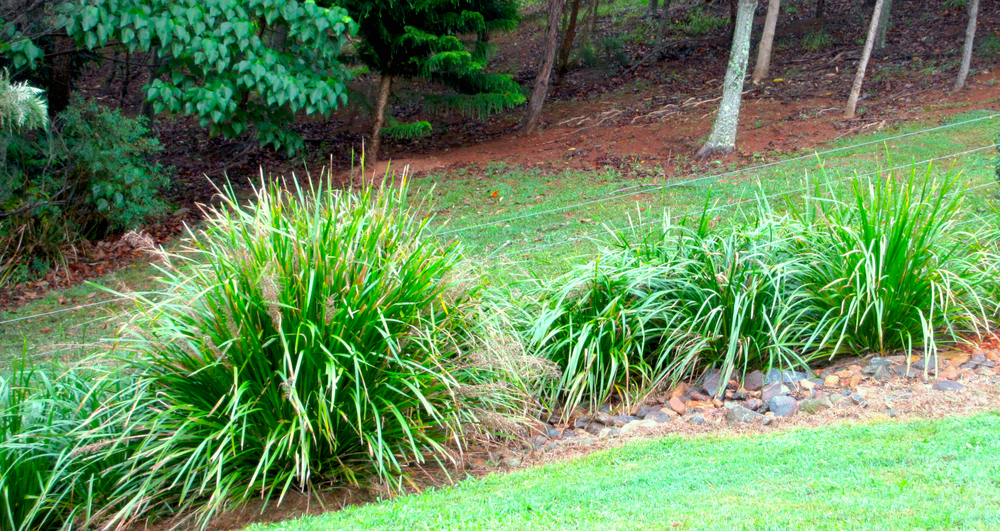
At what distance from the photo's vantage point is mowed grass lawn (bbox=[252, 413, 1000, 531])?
2.94 metres

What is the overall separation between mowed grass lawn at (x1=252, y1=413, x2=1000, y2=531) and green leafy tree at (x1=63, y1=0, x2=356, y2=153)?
7.75 metres

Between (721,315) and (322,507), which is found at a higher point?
(721,315)

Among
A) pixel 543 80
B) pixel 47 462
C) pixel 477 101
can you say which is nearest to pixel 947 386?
pixel 47 462

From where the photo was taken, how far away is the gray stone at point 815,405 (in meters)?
4.70

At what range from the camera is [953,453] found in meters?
3.54

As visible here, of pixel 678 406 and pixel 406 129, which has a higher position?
pixel 406 129

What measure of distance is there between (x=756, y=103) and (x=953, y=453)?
14034 millimetres

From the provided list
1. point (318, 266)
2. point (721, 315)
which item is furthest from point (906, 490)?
point (318, 266)

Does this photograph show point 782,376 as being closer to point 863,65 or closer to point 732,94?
point 732,94

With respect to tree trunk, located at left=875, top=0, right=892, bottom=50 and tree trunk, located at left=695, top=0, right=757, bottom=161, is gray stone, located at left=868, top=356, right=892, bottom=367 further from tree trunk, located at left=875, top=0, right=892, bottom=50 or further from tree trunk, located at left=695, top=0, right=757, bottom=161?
tree trunk, located at left=875, top=0, right=892, bottom=50

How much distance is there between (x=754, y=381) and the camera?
523 centimetres

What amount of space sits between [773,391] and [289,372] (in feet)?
9.89

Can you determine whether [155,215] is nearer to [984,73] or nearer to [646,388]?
[646,388]

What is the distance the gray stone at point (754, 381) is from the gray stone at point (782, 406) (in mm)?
265
